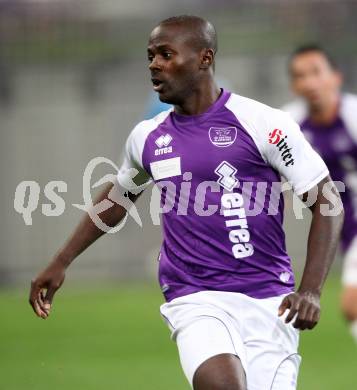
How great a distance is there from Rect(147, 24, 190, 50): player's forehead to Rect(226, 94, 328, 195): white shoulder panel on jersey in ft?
1.69

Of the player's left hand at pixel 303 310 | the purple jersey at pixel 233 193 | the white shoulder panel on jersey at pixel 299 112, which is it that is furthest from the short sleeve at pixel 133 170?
the white shoulder panel on jersey at pixel 299 112

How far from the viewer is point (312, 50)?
930cm

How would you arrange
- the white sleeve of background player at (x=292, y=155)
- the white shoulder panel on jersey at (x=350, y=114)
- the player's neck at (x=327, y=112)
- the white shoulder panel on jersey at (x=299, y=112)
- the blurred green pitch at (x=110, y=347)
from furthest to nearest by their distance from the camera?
1. the blurred green pitch at (x=110, y=347)
2. the white shoulder panel on jersey at (x=299, y=112)
3. the player's neck at (x=327, y=112)
4. the white shoulder panel on jersey at (x=350, y=114)
5. the white sleeve of background player at (x=292, y=155)

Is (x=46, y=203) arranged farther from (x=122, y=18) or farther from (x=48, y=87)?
Result: (x=122, y=18)

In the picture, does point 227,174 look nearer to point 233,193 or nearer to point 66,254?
point 233,193

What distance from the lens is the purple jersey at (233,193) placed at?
5.79 meters

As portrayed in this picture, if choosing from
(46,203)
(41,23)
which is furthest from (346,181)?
(41,23)

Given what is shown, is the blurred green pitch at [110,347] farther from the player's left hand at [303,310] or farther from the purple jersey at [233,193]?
the player's left hand at [303,310]

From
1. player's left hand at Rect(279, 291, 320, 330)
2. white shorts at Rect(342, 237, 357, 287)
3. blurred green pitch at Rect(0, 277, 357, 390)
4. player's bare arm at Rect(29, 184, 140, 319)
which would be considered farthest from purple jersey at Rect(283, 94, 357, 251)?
player's left hand at Rect(279, 291, 320, 330)

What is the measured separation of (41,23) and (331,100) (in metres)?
11.8

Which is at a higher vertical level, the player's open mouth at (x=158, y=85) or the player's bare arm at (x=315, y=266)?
the player's open mouth at (x=158, y=85)

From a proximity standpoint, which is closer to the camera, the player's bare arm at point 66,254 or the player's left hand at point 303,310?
the player's left hand at point 303,310

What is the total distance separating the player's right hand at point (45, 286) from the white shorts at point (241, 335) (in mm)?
717

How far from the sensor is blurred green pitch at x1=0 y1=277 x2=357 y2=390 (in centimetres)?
970
